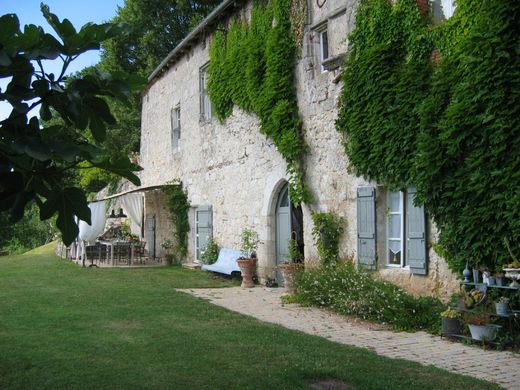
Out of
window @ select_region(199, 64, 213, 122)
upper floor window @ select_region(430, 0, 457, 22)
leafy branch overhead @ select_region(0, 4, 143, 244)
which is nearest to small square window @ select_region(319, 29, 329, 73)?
upper floor window @ select_region(430, 0, 457, 22)

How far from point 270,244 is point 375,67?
177 inches

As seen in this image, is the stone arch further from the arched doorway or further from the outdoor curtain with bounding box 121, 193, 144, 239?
the outdoor curtain with bounding box 121, 193, 144, 239

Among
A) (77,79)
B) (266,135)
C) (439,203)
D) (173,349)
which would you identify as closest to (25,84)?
(77,79)

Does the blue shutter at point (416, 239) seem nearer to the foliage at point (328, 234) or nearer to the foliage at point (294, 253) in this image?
the foliage at point (328, 234)

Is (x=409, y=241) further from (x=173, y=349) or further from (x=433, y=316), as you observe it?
(x=173, y=349)

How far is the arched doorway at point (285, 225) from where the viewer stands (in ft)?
35.4

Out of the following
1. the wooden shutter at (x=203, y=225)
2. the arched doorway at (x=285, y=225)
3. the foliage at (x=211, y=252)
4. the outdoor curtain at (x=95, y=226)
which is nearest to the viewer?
the arched doorway at (x=285, y=225)

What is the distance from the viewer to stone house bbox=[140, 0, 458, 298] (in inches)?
310

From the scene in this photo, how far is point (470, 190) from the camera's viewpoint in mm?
6293

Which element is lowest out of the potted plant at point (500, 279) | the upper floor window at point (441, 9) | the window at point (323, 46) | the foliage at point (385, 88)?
the potted plant at point (500, 279)

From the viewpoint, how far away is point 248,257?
1156cm

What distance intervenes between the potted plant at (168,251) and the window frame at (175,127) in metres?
2.77

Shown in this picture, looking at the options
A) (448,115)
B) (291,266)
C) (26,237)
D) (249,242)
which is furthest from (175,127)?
(26,237)

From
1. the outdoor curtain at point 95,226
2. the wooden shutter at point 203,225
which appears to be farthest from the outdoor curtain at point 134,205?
the wooden shutter at point 203,225
